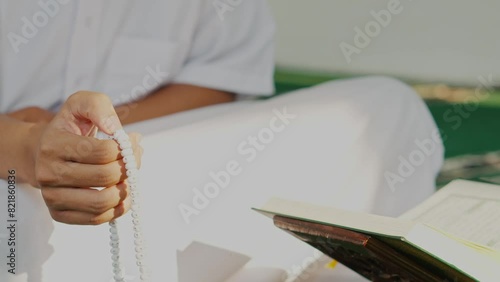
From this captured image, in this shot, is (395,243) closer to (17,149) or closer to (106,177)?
(106,177)

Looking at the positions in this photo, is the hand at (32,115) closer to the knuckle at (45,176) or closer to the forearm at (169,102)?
the forearm at (169,102)

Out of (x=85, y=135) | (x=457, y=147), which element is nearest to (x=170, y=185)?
(x=85, y=135)

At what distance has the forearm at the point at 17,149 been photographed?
31.7 inches

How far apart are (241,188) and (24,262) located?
1.02ft

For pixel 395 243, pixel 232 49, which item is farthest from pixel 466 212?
pixel 232 49

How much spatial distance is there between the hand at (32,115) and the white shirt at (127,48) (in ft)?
0.16

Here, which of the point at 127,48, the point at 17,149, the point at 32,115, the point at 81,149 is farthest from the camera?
the point at 127,48

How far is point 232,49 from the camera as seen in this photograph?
1.34 m

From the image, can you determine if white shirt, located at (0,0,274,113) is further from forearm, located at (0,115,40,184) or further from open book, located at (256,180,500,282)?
open book, located at (256,180,500,282)

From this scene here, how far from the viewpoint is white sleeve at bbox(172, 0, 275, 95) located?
4.21ft

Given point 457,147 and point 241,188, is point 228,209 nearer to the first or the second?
point 241,188

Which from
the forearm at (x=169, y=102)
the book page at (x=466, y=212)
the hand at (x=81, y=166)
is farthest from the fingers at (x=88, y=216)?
the forearm at (x=169, y=102)

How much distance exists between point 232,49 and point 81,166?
2.13 ft

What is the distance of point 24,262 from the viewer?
787 mm
